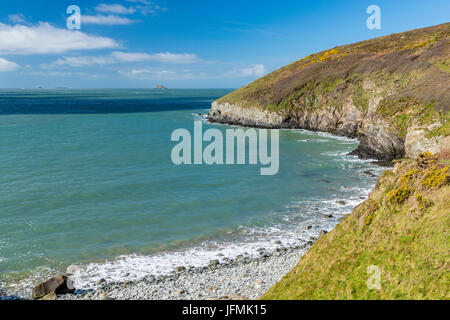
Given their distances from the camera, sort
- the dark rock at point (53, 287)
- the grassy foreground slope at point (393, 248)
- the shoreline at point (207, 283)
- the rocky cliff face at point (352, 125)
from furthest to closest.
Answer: the rocky cliff face at point (352, 125) → the dark rock at point (53, 287) → the shoreline at point (207, 283) → the grassy foreground slope at point (393, 248)

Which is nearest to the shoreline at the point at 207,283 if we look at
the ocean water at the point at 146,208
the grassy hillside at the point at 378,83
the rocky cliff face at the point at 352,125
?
the ocean water at the point at 146,208

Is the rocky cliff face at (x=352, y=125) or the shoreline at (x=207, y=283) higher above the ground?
the rocky cliff face at (x=352, y=125)

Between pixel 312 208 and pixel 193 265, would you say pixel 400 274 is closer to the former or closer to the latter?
pixel 193 265

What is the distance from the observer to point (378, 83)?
70.4 meters

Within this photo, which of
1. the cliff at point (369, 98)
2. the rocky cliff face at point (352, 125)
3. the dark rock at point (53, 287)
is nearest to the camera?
the dark rock at point (53, 287)

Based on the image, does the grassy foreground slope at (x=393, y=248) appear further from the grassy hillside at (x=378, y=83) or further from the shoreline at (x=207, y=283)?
the grassy hillside at (x=378, y=83)

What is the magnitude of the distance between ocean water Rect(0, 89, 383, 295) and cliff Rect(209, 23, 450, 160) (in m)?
7.10

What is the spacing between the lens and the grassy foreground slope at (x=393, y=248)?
36.4ft

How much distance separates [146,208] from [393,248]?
21285 mm

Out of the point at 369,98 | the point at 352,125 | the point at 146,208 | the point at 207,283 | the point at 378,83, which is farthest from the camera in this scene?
the point at 352,125

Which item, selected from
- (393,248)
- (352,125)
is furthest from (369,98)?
(393,248)

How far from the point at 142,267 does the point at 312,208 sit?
635 inches

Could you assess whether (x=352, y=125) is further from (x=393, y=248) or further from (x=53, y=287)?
(x=53, y=287)

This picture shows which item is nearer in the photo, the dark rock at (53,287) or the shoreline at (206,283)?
the shoreline at (206,283)
